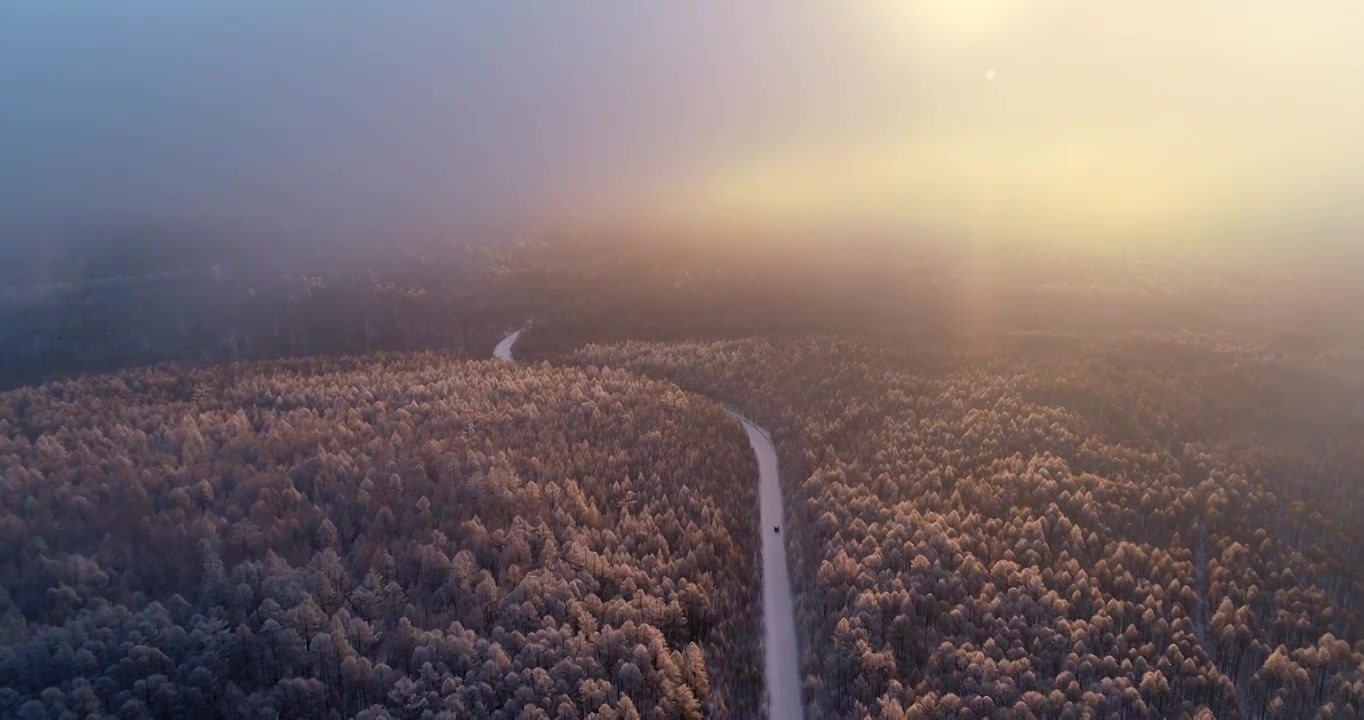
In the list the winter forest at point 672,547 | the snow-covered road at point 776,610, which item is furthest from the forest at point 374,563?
the snow-covered road at point 776,610

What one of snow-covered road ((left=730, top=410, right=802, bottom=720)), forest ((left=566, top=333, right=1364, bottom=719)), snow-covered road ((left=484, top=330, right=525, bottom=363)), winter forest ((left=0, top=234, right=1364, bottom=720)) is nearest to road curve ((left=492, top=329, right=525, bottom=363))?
snow-covered road ((left=484, top=330, right=525, bottom=363))

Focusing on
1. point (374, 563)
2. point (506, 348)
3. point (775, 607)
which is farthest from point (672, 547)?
point (506, 348)

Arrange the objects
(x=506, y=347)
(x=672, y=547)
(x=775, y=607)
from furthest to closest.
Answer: (x=506, y=347) < (x=672, y=547) < (x=775, y=607)

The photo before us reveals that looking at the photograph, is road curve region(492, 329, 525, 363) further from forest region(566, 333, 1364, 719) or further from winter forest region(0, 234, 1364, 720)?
forest region(566, 333, 1364, 719)

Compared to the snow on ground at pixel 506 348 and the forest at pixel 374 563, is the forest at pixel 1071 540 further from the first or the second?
the snow on ground at pixel 506 348

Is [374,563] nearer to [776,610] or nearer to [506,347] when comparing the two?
[776,610]

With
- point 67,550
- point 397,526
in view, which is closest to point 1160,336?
point 397,526

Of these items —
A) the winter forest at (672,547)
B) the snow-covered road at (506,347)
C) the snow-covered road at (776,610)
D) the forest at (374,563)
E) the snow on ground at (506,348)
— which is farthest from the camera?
the snow-covered road at (506,347)
